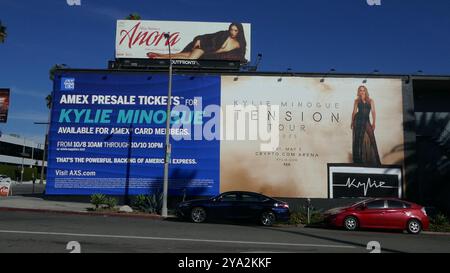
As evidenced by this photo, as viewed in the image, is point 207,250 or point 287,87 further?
point 287,87

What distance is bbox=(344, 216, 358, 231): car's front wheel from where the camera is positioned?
18734 mm

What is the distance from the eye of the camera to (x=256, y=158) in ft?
87.7

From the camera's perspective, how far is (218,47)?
2972cm

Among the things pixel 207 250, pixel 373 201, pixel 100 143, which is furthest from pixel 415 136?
pixel 207 250

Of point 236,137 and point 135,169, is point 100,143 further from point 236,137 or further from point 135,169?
point 236,137

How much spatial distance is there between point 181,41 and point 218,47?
2308mm

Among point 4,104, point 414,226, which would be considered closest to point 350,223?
point 414,226

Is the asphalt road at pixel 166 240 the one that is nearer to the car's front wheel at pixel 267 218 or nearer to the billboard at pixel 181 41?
the car's front wheel at pixel 267 218

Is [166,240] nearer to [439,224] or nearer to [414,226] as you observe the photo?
[414,226]

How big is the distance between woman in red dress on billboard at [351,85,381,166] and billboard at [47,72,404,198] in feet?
0.18

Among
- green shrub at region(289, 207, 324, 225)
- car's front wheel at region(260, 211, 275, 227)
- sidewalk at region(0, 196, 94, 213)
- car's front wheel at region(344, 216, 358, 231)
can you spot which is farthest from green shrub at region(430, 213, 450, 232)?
sidewalk at region(0, 196, 94, 213)

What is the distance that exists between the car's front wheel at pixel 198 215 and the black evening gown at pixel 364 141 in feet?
35.9

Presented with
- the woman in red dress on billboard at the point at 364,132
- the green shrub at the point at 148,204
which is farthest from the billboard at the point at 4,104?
the woman in red dress on billboard at the point at 364,132
